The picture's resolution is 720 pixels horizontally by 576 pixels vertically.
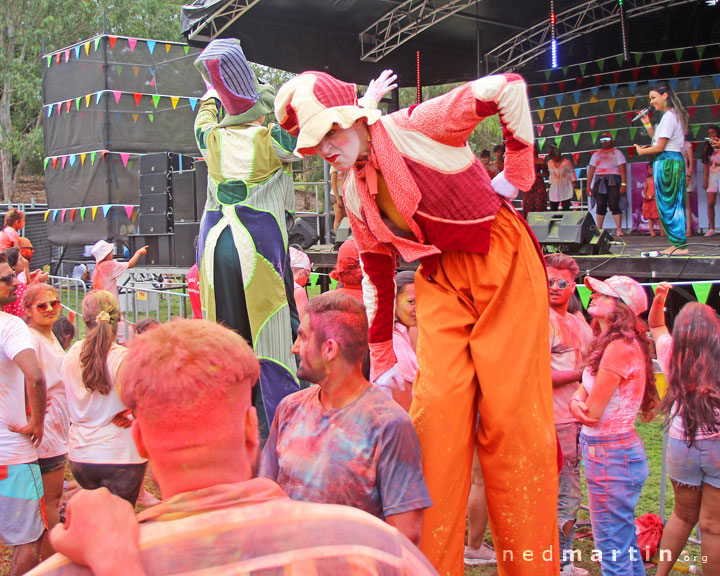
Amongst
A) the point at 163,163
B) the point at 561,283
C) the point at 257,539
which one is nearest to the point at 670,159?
the point at 561,283

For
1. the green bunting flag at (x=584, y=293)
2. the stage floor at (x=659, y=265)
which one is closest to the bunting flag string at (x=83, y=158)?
the stage floor at (x=659, y=265)

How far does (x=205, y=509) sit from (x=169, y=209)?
37.1 feet

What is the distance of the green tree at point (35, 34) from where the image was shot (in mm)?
25766

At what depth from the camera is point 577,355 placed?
152 inches

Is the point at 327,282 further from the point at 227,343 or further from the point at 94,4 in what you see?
the point at 94,4

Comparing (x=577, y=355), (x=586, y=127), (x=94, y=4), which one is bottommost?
(x=577, y=355)

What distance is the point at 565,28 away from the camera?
13.5 metres

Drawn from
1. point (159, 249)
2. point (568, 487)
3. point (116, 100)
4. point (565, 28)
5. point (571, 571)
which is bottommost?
point (571, 571)

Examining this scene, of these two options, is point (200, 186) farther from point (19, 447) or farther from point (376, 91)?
point (376, 91)

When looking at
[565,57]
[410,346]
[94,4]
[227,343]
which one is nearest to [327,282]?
[410,346]

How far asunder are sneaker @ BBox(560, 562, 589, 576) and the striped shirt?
275 centimetres

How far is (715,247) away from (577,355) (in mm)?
5495

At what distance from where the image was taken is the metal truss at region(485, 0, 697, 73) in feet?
40.7

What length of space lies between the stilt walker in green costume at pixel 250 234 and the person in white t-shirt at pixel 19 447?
3.02 ft
